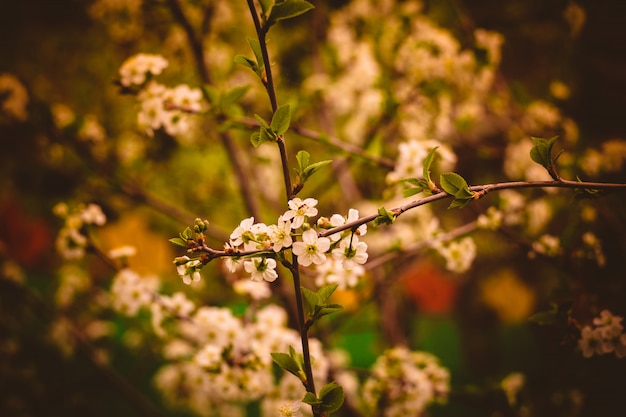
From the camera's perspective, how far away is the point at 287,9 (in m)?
0.84

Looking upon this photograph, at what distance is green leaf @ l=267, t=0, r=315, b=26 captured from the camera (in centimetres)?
83

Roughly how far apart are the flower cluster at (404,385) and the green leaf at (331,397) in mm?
738

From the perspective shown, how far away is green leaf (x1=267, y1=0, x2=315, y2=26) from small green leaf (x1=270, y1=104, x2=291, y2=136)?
0.19 metres

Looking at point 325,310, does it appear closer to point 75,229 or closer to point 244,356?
point 244,356

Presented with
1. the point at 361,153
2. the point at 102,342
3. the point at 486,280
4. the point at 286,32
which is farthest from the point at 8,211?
the point at 486,280

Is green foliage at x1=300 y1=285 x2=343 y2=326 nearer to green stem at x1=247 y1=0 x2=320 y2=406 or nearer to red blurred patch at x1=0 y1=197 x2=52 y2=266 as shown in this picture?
green stem at x1=247 y1=0 x2=320 y2=406

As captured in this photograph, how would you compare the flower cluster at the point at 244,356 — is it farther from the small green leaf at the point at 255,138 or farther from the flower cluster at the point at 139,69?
the flower cluster at the point at 139,69

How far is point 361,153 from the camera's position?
4.92 ft

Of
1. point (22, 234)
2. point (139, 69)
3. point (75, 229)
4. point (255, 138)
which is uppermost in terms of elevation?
point (22, 234)

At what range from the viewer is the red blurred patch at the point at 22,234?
15.7ft

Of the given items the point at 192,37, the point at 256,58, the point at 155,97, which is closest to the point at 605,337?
the point at 256,58

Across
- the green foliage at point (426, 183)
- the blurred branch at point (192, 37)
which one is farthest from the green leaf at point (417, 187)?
the blurred branch at point (192, 37)

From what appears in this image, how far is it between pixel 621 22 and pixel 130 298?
2388 mm

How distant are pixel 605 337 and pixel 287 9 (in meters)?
1.11
